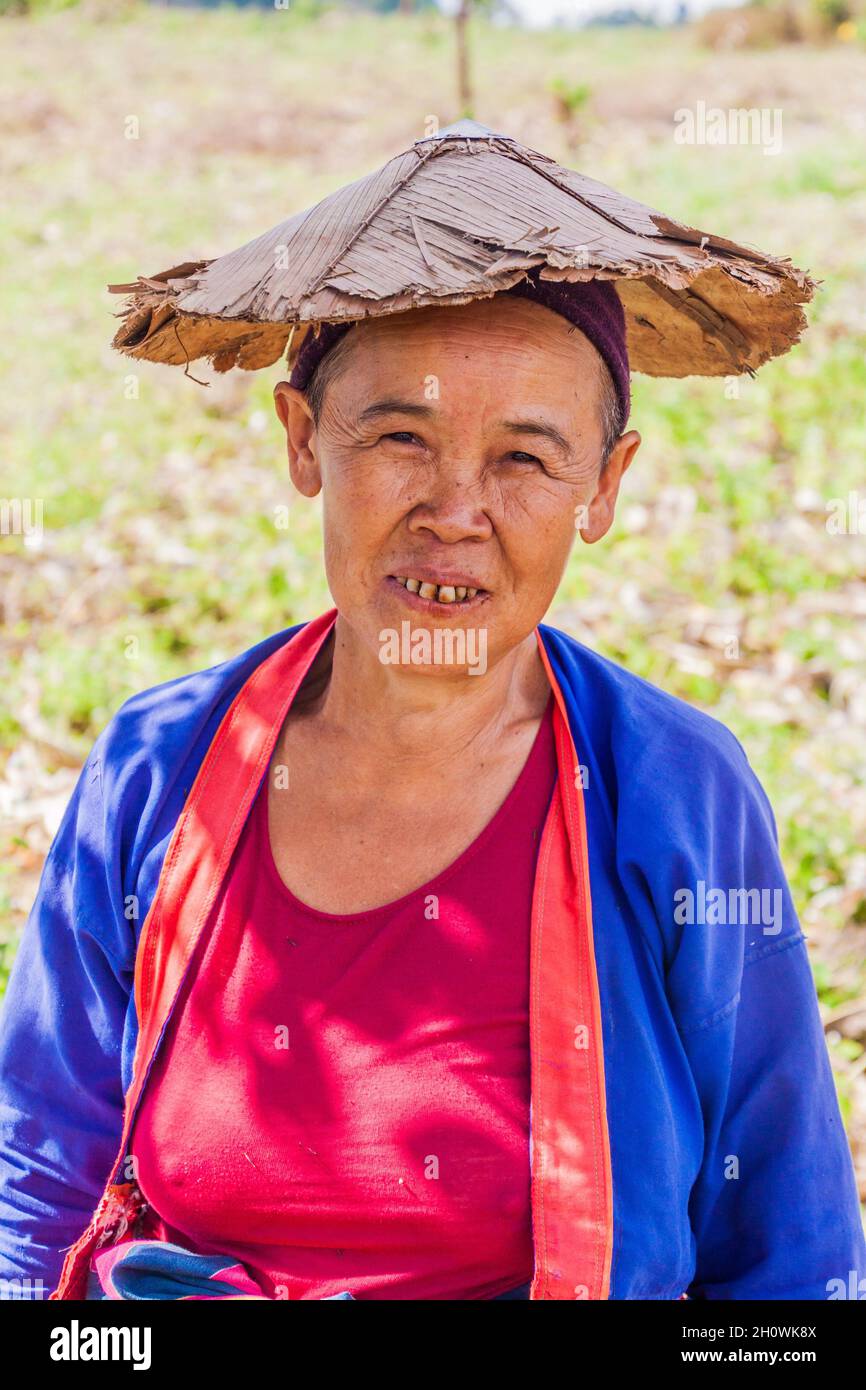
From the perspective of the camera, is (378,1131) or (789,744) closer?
(378,1131)

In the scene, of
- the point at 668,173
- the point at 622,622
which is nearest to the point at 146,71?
the point at 668,173

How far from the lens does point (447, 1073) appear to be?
6.10 ft

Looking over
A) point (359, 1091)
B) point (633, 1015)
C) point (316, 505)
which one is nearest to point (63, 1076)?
point (359, 1091)

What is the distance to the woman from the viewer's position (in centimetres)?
182

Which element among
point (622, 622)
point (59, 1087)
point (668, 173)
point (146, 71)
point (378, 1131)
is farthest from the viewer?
point (146, 71)

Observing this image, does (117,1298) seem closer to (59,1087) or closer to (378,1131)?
(59,1087)

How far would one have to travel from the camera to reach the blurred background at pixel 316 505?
4.35m

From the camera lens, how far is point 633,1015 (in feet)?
6.09

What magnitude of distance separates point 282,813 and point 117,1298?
70 centimetres

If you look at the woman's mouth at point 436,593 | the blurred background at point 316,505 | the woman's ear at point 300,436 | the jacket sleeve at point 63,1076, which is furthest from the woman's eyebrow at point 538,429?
the jacket sleeve at point 63,1076

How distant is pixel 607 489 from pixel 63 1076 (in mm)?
1166

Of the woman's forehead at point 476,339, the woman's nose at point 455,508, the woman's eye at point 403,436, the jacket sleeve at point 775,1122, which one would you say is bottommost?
the jacket sleeve at point 775,1122

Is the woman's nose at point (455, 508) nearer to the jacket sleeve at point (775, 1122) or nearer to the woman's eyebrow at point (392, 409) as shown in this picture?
the woman's eyebrow at point (392, 409)

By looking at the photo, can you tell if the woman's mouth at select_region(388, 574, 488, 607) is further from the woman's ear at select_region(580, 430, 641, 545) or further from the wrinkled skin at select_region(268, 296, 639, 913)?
the woman's ear at select_region(580, 430, 641, 545)
